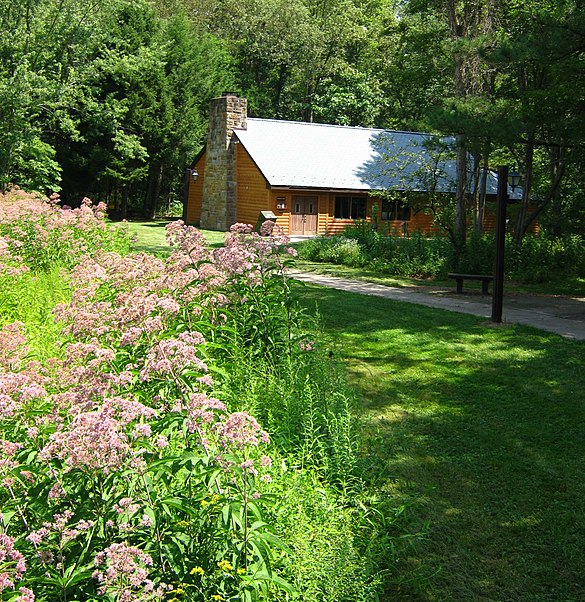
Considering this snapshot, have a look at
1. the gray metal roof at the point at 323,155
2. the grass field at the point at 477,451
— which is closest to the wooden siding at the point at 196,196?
the gray metal roof at the point at 323,155

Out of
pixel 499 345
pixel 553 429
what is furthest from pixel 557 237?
pixel 553 429

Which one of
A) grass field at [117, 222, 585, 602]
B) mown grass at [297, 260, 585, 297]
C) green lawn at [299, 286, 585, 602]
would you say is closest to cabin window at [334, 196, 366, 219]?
mown grass at [297, 260, 585, 297]

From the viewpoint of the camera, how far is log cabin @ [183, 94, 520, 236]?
3456 centimetres

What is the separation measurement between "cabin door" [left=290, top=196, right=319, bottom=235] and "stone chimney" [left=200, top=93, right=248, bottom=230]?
3249mm

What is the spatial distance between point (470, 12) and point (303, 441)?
19522 millimetres

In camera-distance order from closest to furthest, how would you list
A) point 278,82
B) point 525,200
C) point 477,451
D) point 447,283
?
1. point 477,451
2. point 447,283
3. point 525,200
4. point 278,82

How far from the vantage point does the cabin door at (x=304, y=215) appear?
35000mm

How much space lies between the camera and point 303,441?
537 centimetres

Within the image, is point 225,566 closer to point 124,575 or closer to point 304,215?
point 124,575

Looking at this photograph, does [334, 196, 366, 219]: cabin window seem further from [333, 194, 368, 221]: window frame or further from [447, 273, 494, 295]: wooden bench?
[447, 273, 494, 295]: wooden bench

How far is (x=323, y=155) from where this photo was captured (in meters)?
36.2

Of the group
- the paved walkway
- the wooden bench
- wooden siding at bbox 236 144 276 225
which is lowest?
the paved walkway

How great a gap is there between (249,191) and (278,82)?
21.2 metres

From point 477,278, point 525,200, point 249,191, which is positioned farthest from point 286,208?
point 477,278
